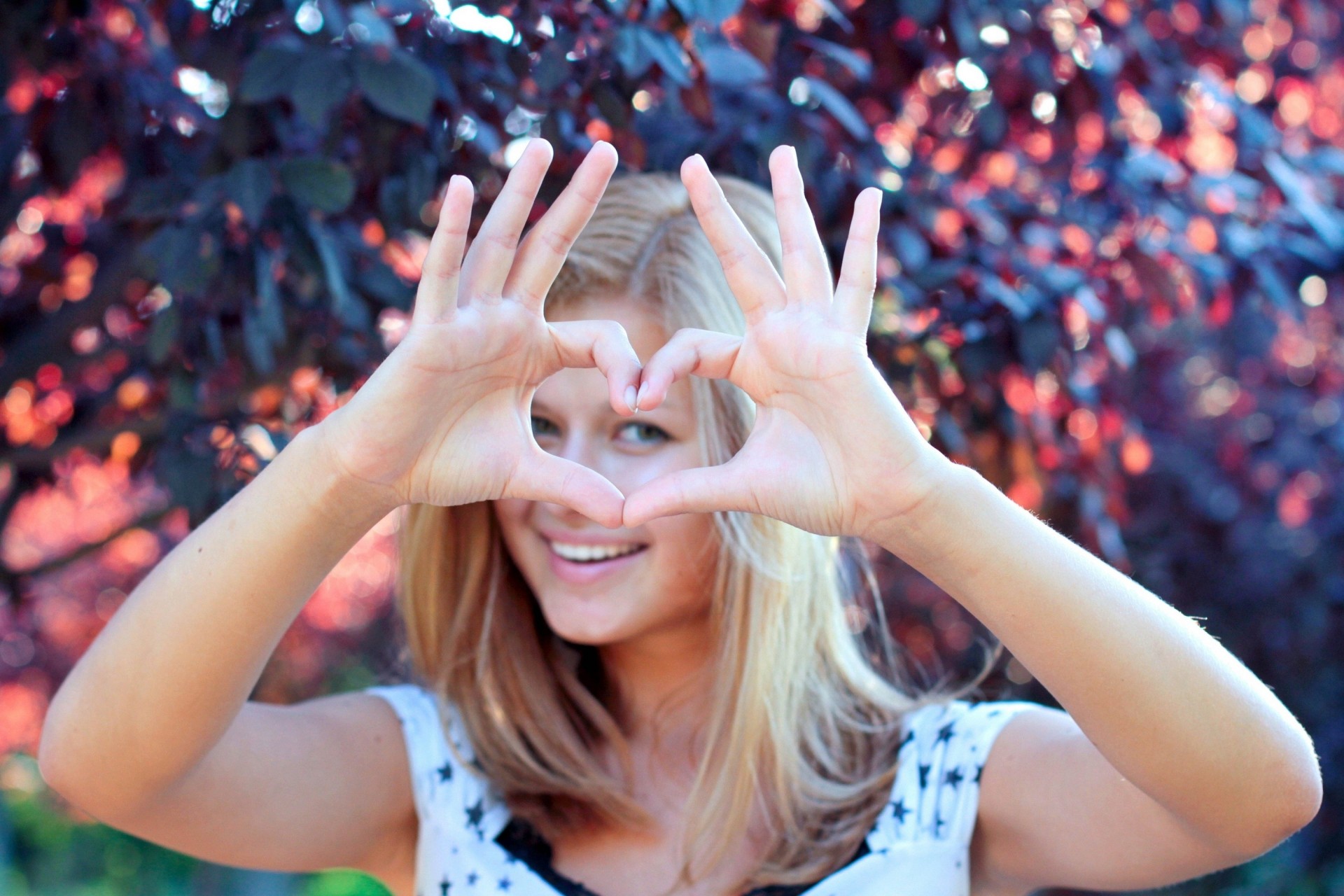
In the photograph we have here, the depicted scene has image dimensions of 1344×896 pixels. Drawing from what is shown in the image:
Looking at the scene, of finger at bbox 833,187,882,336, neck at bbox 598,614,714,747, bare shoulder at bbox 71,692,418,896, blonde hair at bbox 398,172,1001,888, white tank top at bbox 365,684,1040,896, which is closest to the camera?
finger at bbox 833,187,882,336

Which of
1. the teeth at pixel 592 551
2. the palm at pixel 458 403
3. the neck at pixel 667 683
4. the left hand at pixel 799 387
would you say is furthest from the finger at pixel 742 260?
the neck at pixel 667 683

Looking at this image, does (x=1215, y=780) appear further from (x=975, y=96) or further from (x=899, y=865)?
(x=975, y=96)

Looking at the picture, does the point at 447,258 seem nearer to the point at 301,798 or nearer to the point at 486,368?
the point at 486,368

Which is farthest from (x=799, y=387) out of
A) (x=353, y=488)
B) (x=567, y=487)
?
(x=353, y=488)

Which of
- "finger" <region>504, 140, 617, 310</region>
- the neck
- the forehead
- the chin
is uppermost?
"finger" <region>504, 140, 617, 310</region>

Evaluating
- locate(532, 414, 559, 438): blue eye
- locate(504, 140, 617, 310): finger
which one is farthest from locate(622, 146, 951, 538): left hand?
locate(532, 414, 559, 438): blue eye

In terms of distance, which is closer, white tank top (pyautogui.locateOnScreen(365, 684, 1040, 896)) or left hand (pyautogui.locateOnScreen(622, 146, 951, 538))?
left hand (pyautogui.locateOnScreen(622, 146, 951, 538))

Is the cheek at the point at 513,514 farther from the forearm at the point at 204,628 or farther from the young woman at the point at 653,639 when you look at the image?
the forearm at the point at 204,628

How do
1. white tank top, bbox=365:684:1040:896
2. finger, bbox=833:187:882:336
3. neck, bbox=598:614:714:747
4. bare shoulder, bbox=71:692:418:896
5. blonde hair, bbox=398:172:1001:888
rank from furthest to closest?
neck, bbox=598:614:714:747
blonde hair, bbox=398:172:1001:888
white tank top, bbox=365:684:1040:896
bare shoulder, bbox=71:692:418:896
finger, bbox=833:187:882:336

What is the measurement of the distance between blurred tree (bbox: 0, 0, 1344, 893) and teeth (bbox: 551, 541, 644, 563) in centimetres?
41

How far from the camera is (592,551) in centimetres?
171

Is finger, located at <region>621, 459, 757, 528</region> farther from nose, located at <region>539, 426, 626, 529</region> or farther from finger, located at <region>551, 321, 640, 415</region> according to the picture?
nose, located at <region>539, 426, 626, 529</region>

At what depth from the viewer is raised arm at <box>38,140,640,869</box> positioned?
49.7 inches

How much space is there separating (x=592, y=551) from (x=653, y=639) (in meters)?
0.26
